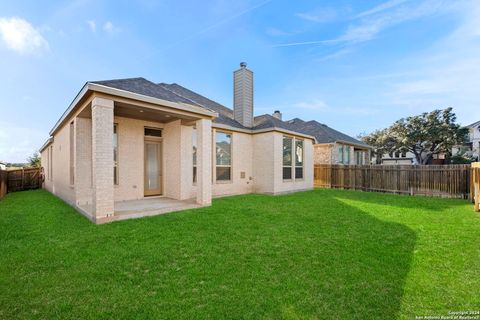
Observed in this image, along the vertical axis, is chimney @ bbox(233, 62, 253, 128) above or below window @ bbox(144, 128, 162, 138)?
above

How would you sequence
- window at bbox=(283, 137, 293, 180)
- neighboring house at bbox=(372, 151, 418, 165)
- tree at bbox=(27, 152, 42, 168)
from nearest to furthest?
window at bbox=(283, 137, 293, 180) < tree at bbox=(27, 152, 42, 168) < neighboring house at bbox=(372, 151, 418, 165)

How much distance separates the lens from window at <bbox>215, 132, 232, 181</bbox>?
1028cm

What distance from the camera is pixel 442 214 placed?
6.71m

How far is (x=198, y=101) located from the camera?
12766 millimetres

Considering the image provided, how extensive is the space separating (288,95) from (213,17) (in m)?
11.6

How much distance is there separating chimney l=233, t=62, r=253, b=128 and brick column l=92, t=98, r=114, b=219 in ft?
23.7

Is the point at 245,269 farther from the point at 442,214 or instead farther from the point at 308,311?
the point at 442,214

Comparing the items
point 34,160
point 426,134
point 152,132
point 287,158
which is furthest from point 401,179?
point 34,160

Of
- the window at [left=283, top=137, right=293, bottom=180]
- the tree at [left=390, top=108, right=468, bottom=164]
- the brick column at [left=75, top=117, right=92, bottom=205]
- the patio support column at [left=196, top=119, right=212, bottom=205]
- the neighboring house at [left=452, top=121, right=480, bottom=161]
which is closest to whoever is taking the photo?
the brick column at [left=75, top=117, right=92, bottom=205]

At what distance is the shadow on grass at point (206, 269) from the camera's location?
7.64 feet

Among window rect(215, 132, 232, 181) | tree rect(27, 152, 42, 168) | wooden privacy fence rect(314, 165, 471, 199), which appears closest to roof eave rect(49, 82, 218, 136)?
window rect(215, 132, 232, 181)

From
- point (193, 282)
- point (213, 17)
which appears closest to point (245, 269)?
point (193, 282)

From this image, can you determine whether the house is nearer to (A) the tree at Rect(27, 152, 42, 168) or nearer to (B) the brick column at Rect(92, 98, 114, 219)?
(B) the brick column at Rect(92, 98, 114, 219)

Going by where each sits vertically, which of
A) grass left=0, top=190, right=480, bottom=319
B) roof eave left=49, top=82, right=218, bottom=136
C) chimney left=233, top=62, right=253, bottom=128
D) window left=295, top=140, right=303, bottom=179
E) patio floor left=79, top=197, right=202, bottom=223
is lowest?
grass left=0, top=190, right=480, bottom=319
